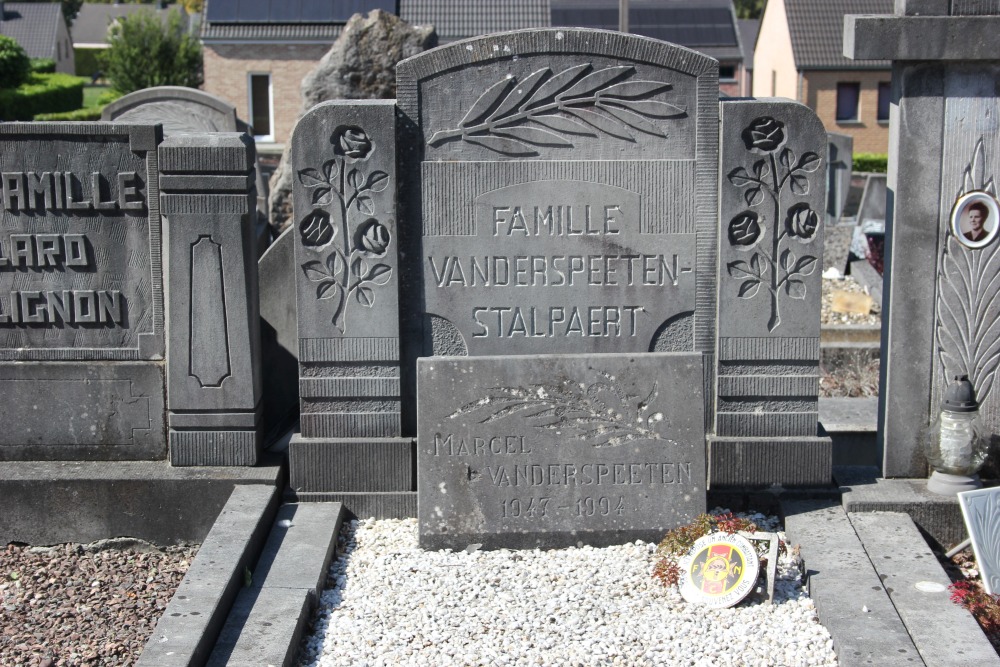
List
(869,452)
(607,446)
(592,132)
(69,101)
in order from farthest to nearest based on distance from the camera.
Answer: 1. (69,101)
2. (869,452)
3. (592,132)
4. (607,446)

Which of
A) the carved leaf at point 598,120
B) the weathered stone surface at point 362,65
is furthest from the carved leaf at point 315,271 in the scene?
the weathered stone surface at point 362,65

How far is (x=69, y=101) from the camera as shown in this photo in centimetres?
4256

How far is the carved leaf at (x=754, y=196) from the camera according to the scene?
6023 millimetres

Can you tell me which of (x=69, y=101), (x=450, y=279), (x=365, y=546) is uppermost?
(x=69, y=101)

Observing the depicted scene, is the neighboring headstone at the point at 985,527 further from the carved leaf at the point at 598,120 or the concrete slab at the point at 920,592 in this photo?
the carved leaf at the point at 598,120

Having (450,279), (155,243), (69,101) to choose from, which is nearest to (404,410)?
(450,279)

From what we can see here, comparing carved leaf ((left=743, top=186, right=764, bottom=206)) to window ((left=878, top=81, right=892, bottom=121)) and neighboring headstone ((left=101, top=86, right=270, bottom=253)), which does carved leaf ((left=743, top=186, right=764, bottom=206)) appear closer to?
neighboring headstone ((left=101, top=86, right=270, bottom=253))

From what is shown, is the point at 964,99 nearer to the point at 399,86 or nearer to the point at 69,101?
the point at 399,86

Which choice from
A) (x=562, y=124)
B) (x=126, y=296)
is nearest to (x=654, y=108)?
(x=562, y=124)

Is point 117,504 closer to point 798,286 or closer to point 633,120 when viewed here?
point 633,120

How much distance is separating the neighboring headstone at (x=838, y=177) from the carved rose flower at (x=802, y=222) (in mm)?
11260

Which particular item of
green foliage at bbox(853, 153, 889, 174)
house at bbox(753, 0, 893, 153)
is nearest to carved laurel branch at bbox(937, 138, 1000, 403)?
green foliage at bbox(853, 153, 889, 174)

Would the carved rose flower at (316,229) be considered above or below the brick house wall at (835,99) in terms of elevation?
below

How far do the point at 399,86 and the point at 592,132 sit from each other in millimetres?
1045
